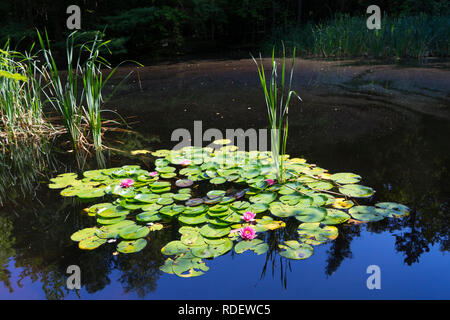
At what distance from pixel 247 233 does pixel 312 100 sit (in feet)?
9.00

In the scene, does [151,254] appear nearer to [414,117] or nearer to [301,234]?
[301,234]

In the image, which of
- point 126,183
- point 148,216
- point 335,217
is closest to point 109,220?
point 148,216

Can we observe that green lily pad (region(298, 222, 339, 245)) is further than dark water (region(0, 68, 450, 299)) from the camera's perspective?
Yes

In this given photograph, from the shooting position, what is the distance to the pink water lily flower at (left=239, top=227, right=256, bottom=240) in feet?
4.52

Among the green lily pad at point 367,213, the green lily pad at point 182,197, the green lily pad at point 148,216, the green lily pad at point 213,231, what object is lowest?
the green lily pad at point 213,231

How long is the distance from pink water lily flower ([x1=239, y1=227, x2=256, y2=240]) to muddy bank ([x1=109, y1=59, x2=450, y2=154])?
53.0 inches

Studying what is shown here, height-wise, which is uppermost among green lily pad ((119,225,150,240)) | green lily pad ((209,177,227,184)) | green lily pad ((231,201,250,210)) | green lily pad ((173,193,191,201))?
green lily pad ((209,177,227,184))

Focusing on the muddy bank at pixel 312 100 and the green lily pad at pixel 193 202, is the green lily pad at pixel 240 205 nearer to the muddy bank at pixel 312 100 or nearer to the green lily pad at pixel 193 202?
the green lily pad at pixel 193 202

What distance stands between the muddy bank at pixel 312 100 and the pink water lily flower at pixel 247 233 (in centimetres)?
135

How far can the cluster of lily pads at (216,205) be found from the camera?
1352mm

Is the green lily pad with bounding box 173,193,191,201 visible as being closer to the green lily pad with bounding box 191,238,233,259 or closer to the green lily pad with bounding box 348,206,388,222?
the green lily pad with bounding box 191,238,233,259

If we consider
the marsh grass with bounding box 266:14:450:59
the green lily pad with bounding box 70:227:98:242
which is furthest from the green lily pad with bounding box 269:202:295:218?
the marsh grass with bounding box 266:14:450:59

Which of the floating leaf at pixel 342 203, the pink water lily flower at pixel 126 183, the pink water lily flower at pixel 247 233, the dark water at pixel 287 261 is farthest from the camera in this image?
the pink water lily flower at pixel 126 183

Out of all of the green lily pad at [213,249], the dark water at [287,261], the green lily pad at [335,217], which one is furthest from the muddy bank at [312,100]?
the green lily pad at [213,249]
